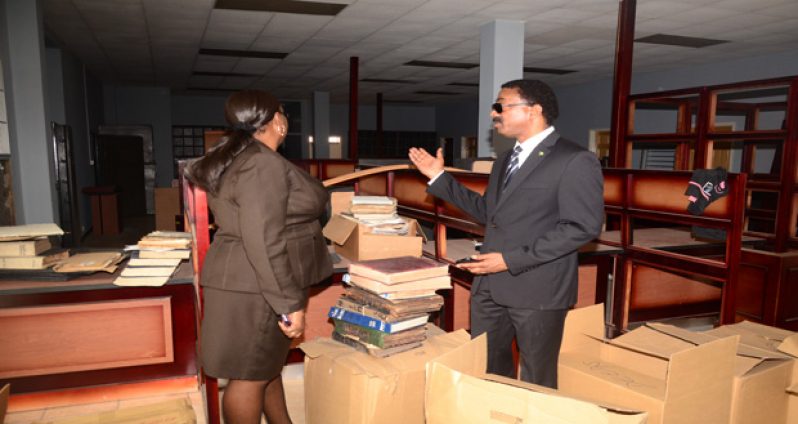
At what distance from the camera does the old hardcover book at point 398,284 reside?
2334 mm

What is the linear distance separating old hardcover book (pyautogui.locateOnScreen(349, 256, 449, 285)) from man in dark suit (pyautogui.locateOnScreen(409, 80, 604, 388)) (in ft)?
1.23

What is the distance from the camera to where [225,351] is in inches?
76.7

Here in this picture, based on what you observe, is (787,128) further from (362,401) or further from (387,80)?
(387,80)

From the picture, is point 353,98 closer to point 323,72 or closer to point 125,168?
point 323,72

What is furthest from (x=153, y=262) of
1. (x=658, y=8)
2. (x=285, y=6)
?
(x=658, y=8)

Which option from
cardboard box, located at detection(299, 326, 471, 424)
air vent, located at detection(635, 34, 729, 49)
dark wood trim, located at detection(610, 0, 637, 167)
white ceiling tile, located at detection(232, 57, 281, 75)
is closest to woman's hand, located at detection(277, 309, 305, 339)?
cardboard box, located at detection(299, 326, 471, 424)

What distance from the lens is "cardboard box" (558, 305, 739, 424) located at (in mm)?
1803

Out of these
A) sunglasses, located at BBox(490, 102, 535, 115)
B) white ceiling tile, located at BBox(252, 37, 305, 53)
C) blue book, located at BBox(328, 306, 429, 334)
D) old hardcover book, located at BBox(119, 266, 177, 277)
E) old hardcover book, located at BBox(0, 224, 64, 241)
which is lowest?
blue book, located at BBox(328, 306, 429, 334)

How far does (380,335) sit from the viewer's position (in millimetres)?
2299

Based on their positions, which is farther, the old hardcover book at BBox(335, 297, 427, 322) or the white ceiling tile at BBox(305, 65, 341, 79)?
the white ceiling tile at BBox(305, 65, 341, 79)

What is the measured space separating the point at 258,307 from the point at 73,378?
5.34 feet

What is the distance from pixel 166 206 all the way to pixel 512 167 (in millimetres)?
8467

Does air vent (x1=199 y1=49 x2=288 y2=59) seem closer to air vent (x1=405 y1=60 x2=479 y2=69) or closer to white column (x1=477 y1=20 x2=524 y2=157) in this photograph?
air vent (x1=405 y1=60 x2=479 y2=69)

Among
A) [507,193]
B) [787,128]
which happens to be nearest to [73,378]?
[507,193]
